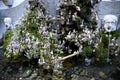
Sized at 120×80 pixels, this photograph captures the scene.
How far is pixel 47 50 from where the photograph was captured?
4.76 m

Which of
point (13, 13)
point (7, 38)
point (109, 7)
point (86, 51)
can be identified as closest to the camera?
point (86, 51)

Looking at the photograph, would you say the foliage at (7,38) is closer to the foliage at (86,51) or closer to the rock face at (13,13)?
the rock face at (13,13)

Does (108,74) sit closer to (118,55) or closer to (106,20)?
(118,55)

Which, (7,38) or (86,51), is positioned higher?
(7,38)

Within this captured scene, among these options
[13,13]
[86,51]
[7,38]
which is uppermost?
[13,13]

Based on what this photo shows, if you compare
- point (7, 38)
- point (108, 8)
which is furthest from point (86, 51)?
point (7, 38)

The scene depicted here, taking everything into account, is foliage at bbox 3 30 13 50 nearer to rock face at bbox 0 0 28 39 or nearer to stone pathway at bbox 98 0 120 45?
rock face at bbox 0 0 28 39

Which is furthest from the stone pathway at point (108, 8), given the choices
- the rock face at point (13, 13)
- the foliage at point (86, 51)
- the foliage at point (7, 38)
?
the foliage at point (7, 38)

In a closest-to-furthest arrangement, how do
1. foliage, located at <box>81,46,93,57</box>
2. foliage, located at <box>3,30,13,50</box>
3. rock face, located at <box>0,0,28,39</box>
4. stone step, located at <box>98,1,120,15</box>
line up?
foliage, located at <box>81,46,93,57</box> < foliage, located at <box>3,30,13,50</box> < stone step, located at <box>98,1,120,15</box> < rock face, located at <box>0,0,28,39</box>

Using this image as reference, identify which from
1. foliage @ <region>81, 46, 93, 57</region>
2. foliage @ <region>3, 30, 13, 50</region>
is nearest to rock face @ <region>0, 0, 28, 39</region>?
foliage @ <region>3, 30, 13, 50</region>

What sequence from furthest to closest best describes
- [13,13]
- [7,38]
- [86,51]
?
1. [13,13]
2. [7,38]
3. [86,51]

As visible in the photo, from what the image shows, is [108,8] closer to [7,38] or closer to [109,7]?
[109,7]

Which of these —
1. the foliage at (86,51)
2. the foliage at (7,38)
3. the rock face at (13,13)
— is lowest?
the foliage at (86,51)

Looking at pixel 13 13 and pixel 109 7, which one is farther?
pixel 13 13
